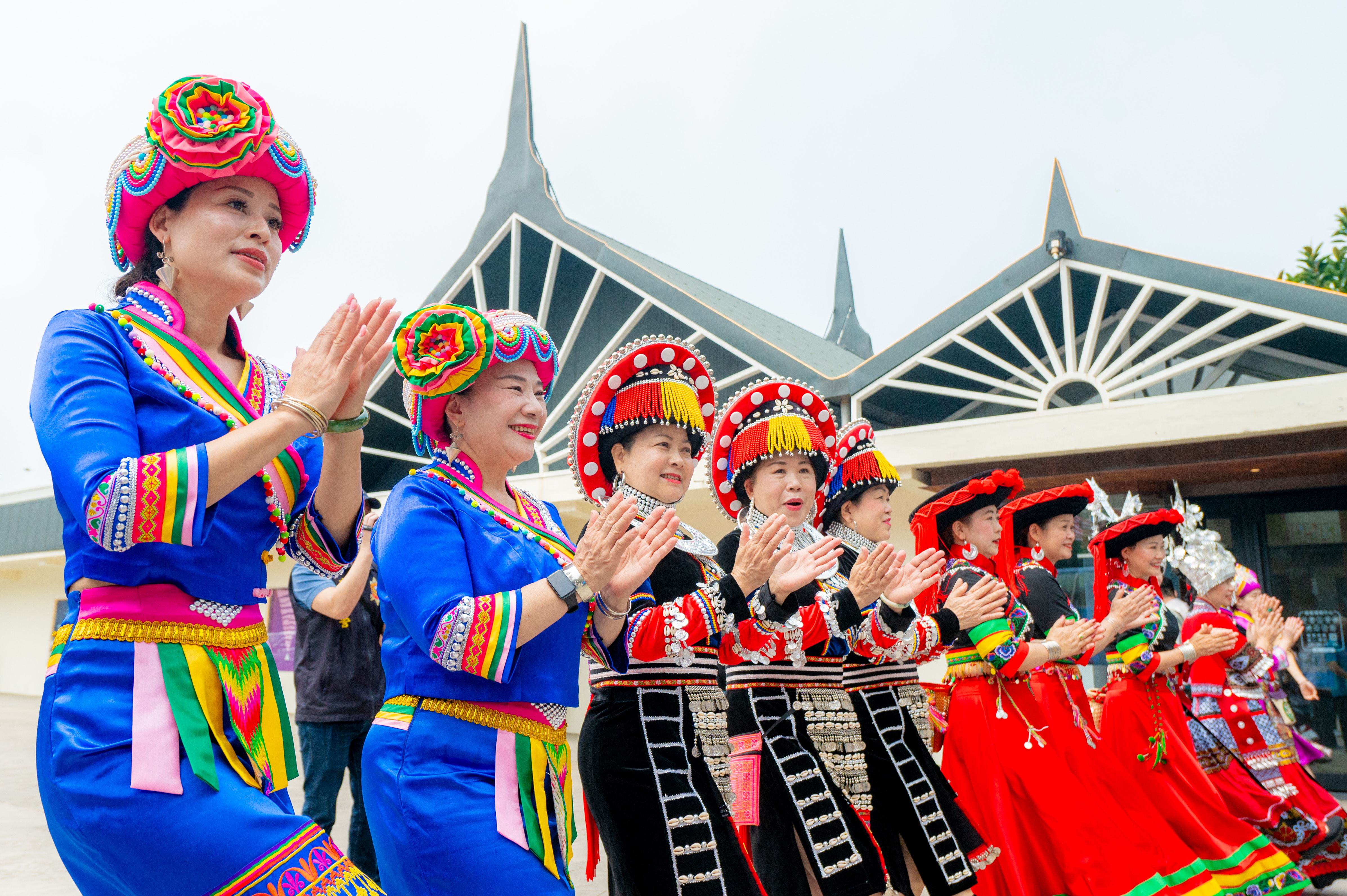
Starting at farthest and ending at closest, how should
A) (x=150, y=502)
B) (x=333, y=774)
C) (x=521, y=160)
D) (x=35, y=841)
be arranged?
(x=521, y=160) → (x=35, y=841) → (x=333, y=774) → (x=150, y=502)

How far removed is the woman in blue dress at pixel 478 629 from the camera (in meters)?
1.98

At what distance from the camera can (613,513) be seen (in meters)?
2.12

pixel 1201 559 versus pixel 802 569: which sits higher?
pixel 802 569

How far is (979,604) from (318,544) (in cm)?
323

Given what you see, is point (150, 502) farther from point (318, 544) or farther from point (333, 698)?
point (333, 698)

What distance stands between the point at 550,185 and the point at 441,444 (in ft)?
35.1

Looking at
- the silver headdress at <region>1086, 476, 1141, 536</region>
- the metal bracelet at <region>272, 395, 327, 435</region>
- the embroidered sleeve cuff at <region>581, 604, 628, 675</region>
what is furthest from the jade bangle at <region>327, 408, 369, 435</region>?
the silver headdress at <region>1086, 476, 1141, 536</region>

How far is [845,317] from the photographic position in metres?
23.0

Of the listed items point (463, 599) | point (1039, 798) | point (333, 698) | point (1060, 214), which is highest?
point (1060, 214)

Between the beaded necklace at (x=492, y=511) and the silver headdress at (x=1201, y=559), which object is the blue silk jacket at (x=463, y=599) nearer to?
the beaded necklace at (x=492, y=511)

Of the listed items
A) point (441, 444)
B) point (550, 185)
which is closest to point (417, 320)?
point (441, 444)

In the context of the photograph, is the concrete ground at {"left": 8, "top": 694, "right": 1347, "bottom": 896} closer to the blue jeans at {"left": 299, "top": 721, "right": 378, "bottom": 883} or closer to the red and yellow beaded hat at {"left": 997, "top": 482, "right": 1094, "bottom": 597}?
the blue jeans at {"left": 299, "top": 721, "right": 378, "bottom": 883}

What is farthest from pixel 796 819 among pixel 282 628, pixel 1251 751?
pixel 282 628

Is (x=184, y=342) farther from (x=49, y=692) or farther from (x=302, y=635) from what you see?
(x=302, y=635)
